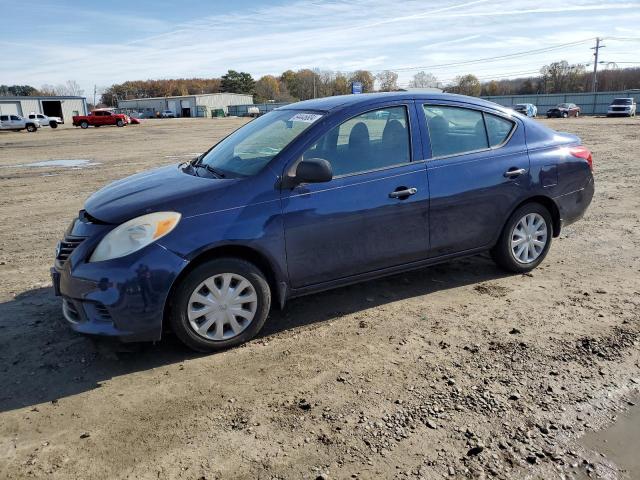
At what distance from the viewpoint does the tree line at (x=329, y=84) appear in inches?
3745

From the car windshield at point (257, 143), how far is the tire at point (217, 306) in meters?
0.82

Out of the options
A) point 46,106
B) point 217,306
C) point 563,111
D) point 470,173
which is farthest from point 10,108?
point 470,173

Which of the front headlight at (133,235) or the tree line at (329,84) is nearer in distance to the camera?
the front headlight at (133,235)

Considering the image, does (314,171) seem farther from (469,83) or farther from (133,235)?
(469,83)

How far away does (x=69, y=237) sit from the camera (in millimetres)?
3799

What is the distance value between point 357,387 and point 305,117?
2337mm

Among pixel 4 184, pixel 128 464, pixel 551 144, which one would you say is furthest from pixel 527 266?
pixel 4 184

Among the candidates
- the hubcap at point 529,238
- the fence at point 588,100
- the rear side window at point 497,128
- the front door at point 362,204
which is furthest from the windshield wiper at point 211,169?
the fence at point 588,100

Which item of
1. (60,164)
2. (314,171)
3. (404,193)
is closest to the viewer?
(314,171)

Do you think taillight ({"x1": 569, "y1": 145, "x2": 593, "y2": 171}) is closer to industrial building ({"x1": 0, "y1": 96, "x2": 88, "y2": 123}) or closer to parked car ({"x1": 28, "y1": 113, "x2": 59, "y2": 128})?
parked car ({"x1": 28, "y1": 113, "x2": 59, "y2": 128})

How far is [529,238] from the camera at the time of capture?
524 centimetres

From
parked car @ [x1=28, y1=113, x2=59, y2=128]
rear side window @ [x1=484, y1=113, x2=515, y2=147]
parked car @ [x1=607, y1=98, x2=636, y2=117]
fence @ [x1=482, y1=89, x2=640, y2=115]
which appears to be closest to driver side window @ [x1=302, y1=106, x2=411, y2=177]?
rear side window @ [x1=484, y1=113, x2=515, y2=147]

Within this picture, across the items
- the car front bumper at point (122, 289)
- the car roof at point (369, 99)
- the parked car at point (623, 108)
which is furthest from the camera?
the parked car at point (623, 108)

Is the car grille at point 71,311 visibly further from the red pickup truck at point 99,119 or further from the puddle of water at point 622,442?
the red pickup truck at point 99,119
